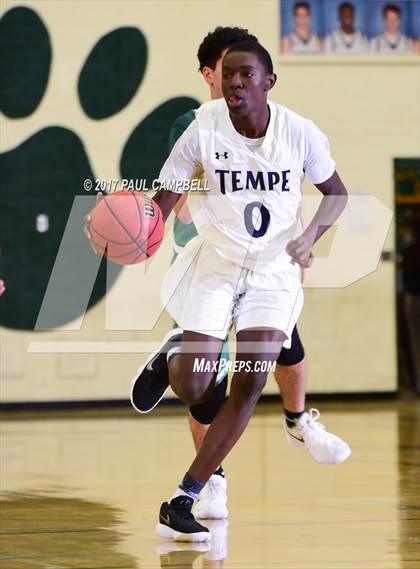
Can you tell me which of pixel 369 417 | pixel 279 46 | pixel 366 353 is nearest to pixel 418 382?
pixel 366 353

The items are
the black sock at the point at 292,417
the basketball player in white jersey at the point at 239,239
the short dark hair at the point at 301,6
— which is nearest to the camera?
the basketball player in white jersey at the point at 239,239

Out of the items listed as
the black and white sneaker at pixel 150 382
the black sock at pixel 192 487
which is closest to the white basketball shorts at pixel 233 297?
the black and white sneaker at pixel 150 382

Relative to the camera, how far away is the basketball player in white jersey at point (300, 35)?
11.0 m

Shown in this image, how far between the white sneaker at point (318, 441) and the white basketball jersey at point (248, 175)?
82cm

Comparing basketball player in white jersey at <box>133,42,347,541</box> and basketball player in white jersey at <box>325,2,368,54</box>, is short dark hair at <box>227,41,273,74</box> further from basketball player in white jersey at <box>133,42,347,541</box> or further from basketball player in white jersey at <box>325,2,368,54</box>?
basketball player in white jersey at <box>325,2,368,54</box>

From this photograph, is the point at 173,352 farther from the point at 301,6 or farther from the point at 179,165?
the point at 301,6

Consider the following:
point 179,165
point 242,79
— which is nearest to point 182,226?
point 179,165

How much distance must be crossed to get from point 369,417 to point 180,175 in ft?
18.3

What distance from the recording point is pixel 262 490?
608cm

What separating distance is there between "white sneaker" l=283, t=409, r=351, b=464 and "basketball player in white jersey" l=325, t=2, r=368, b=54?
20.8 ft

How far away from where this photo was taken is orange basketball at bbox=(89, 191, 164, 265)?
4660 millimetres

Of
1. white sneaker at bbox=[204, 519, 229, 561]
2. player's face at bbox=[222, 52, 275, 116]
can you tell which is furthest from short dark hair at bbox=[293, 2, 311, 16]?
white sneaker at bbox=[204, 519, 229, 561]

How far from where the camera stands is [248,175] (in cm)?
473

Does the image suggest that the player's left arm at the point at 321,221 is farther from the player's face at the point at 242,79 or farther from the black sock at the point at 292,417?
the black sock at the point at 292,417
